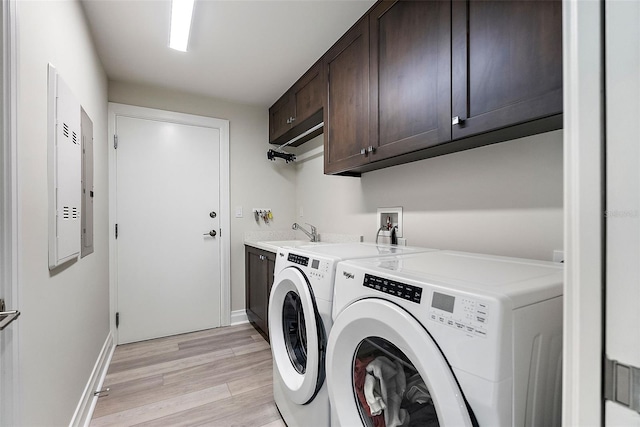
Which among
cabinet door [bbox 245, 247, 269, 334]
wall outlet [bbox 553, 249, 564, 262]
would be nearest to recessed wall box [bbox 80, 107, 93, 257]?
cabinet door [bbox 245, 247, 269, 334]

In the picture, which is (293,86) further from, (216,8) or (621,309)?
(621,309)

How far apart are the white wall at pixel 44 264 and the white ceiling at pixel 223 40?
27 cm

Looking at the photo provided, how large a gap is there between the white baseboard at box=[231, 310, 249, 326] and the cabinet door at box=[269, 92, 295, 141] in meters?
1.90

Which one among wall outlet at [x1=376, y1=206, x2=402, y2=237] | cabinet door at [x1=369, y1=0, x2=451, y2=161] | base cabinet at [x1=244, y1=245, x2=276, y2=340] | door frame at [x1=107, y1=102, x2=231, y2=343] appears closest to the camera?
cabinet door at [x1=369, y1=0, x2=451, y2=161]

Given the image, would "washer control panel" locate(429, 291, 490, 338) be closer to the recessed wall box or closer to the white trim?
the white trim

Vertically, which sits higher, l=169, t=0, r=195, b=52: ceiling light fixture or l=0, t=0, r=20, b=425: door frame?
l=169, t=0, r=195, b=52: ceiling light fixture

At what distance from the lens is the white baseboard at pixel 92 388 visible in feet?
4.80

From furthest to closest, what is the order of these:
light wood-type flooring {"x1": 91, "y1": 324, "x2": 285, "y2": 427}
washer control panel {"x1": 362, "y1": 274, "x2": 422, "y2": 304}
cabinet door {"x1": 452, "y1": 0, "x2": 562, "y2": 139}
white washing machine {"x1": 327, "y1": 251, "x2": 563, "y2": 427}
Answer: light wood-type flooring {"x1": 91, "y1": 324, "x2": 285, "y2": 427} < cabinet door {"x1": 452, "y1": 0, "x2": 562, "y2": 139} < washer control panel {"x1": 362, "y1": 274, "x2": 422, "y2": 304} < white washing machine {"x1": 327, "y1": 251, "x2": 563, "y2": 427}

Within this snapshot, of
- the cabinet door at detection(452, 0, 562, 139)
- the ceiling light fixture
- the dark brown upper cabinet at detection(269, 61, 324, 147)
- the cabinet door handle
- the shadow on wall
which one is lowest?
the shadow on wall

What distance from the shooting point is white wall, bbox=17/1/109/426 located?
0.92m

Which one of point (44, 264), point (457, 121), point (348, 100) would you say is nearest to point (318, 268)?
point (457, 121)

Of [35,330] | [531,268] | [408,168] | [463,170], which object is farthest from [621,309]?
[35,330]

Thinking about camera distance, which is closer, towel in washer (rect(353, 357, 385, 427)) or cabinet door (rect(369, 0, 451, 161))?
towel in washer (rect(353, 357, 385, 427))

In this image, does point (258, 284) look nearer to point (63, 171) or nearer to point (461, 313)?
point (63, 171)
